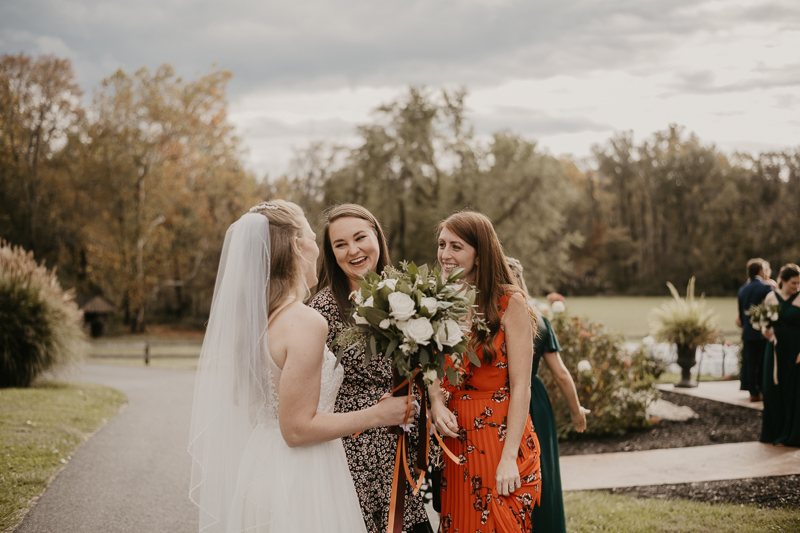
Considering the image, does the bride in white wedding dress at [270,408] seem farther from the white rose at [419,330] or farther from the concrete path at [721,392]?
the concrete path at [721,392]

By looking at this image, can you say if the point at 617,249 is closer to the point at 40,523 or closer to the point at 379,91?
the point at 379,91

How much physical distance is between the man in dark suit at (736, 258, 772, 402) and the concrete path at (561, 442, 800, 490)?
3287mm

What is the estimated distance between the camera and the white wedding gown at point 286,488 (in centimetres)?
263

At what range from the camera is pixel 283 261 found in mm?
2818

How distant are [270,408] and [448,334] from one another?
0.96 meters

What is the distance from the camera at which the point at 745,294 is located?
11.0m

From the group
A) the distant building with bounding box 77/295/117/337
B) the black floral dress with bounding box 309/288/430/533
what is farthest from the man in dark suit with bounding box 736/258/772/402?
the distant building with bounding box 77/295/117/337

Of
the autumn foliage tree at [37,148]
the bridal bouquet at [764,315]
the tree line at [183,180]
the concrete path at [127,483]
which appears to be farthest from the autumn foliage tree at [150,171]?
the bridal bouquet at [764,315]

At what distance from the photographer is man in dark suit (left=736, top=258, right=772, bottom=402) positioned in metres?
10.7

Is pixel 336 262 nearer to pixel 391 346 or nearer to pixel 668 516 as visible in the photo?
pixel 391 346

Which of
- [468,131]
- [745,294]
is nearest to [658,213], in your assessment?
[468,131]

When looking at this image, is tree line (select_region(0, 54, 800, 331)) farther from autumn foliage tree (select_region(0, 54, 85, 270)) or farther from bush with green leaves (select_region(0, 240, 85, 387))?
bush with green leaves (select_region(0, 240, 85, 387))

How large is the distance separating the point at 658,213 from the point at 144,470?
68.3 metres

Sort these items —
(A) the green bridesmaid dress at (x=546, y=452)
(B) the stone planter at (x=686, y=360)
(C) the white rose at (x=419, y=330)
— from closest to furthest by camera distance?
(C) the white rose at (x=419, y=330) → (A) the green bridesmaid dress at (x=546, y=452) → (B) the stone planter at (x=686, y=360)
